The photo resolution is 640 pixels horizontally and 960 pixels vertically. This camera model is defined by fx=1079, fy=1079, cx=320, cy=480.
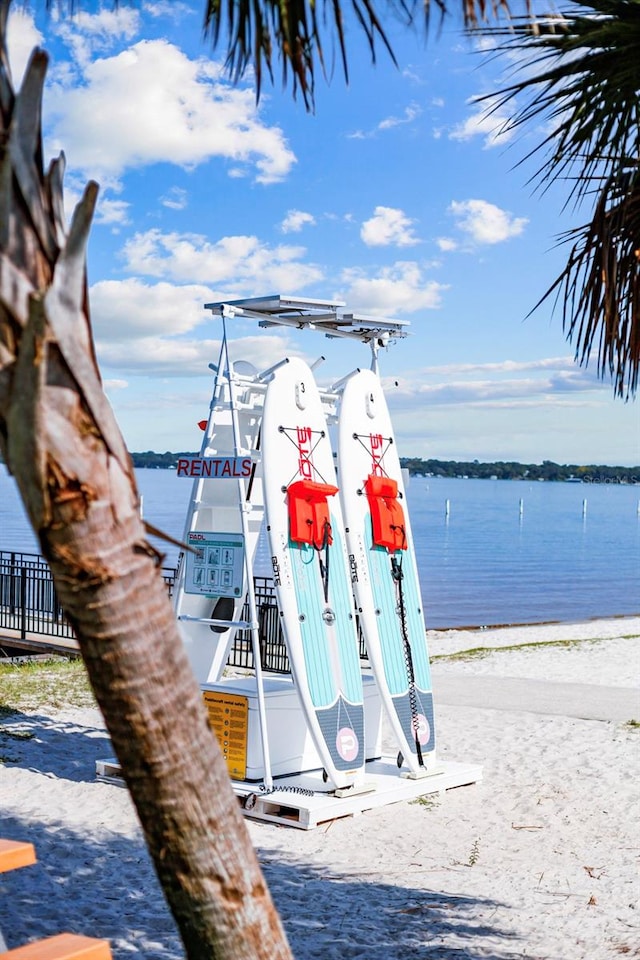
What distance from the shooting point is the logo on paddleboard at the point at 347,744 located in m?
8.07

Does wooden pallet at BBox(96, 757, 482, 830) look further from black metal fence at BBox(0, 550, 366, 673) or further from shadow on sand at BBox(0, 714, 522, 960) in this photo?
black metal fence at BBox(0, 550, 366, 673)

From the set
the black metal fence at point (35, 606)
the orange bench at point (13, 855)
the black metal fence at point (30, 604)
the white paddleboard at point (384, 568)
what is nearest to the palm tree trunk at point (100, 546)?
the orange bench at point (13, 855)

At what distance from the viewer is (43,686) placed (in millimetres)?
12523

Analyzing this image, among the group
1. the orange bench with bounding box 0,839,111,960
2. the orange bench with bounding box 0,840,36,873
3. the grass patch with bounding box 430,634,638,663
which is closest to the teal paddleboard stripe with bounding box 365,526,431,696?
the orange bench with bounding box 0,840,36,873

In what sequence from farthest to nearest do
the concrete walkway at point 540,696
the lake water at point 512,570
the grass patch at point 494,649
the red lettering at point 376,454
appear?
the lake water at point 512,570, the grass patch at point 494,649, the concrete walkway at point 540,696, the red lettering at point 376,454

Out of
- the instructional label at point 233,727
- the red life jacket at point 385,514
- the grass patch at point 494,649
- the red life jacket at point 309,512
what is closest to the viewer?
the red life jacket at point 309,512

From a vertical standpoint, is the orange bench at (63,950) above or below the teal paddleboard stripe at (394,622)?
below

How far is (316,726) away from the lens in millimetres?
7926

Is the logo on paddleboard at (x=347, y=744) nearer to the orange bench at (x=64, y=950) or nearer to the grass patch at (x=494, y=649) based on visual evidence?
the orange bench at (x=64, y=950)

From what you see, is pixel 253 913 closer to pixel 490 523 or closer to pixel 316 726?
pixel 316 726

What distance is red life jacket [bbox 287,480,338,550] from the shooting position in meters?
8.14

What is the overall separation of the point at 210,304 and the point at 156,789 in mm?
6397

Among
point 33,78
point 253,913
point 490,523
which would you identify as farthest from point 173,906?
point 490,523

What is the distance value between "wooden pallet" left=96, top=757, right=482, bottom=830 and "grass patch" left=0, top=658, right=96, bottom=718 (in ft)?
9.99
